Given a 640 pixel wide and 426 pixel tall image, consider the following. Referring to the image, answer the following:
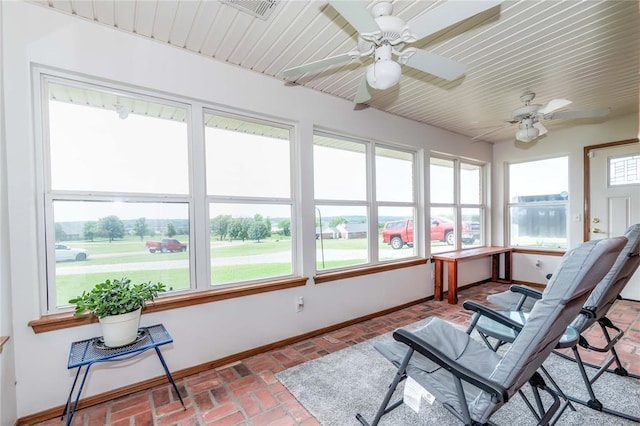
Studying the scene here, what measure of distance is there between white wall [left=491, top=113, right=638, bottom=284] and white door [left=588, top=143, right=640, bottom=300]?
0.15m

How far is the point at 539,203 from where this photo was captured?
5.09 metres

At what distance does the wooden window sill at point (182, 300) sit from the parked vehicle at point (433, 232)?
1573mm

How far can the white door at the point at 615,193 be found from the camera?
407 centimetres

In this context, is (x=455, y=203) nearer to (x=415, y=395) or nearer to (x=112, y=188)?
(x=415, y=395)

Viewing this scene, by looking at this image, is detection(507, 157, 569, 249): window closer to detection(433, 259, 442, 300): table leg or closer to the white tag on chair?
detection(433, 259, 442, 300): table leg

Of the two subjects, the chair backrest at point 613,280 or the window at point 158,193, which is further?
the window at point 158,193

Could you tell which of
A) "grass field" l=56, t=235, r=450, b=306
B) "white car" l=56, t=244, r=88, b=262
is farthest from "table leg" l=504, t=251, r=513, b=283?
"white car" l=56, t=244, r=88, b=262

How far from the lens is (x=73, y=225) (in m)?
2.11

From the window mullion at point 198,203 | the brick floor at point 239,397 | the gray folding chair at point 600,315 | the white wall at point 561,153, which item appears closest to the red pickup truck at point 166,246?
the window mullion at point 198,203

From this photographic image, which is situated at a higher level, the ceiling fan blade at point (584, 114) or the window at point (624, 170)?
the ceiling fan blade at point (584, 114)

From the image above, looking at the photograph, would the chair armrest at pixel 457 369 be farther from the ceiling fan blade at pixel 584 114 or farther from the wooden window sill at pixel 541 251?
the wooden window sill at pixel 541 251

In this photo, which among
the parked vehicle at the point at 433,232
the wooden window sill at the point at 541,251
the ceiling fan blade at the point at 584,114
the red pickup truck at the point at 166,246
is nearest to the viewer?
the red pickup truck at the point at 166,246

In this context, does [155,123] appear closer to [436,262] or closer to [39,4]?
[39,4]

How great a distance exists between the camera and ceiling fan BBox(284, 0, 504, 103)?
57.9 inches
